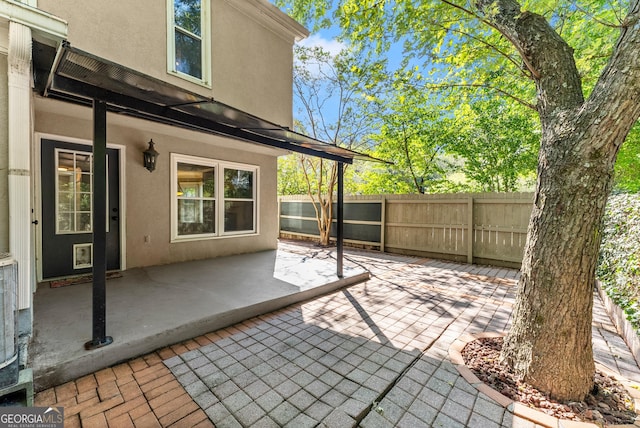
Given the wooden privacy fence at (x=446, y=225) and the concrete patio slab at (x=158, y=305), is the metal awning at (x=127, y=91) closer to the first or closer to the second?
the concrete patio slab at (x=158, y=305)

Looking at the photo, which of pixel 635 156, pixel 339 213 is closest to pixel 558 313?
A: pixel 339 213

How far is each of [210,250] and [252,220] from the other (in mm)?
1312

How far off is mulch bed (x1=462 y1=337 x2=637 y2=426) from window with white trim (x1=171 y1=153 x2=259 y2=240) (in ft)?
16.8

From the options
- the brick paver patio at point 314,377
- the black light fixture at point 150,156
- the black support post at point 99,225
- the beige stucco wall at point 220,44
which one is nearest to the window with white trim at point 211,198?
the black light fixture at point 150,156

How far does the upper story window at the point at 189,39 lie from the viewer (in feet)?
14.9

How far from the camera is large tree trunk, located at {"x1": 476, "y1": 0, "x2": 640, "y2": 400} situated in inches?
70.3

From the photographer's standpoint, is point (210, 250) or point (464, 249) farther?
point (464, 249)

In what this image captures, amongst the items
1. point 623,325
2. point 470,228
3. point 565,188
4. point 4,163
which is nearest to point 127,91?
point 4,163

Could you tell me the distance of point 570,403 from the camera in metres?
1.96

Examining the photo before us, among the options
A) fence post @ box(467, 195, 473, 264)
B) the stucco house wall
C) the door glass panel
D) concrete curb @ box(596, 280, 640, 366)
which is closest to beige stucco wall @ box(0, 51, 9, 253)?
the stucco house wall

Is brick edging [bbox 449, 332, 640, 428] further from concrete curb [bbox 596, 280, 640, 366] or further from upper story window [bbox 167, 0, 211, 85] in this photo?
upper story window [bbox 167, 0, 211, 85]

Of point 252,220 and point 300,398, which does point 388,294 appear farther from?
point 252,220

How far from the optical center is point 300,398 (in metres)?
1.95

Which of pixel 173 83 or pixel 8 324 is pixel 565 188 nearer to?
pixel 8 324
